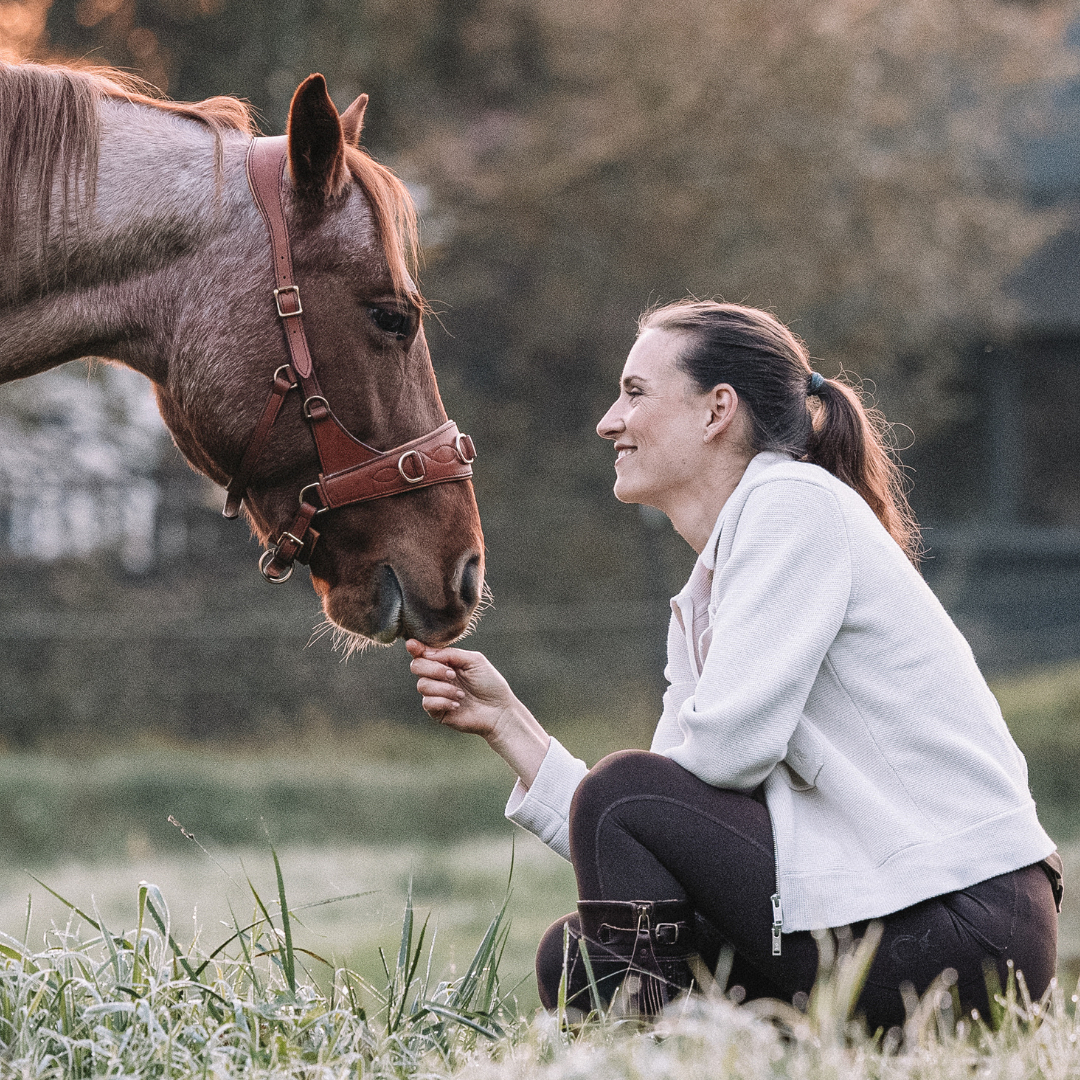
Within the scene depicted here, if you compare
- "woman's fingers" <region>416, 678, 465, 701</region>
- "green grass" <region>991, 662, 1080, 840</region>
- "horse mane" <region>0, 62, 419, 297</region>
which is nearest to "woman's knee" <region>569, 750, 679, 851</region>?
"woman's fingers" <region>416, 678, 465, 701</region>

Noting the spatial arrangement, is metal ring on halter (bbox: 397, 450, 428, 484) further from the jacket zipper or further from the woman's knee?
the jacket zipper

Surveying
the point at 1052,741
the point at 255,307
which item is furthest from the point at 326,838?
the point at 255,307

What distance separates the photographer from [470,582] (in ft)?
8.84

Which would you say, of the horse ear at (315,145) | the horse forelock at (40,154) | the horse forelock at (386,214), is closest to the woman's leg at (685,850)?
the horse forelock at (386,214)

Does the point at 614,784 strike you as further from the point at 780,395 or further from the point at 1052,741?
the point at 1052,741

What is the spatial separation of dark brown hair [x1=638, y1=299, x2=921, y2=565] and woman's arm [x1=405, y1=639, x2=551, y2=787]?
2.29 ft

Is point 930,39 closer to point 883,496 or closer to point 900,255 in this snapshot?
point 900,255

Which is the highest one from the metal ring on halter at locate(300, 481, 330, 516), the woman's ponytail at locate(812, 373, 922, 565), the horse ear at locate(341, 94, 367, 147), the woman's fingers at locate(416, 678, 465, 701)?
the horse ear at locate(341, 94, 367, 147)

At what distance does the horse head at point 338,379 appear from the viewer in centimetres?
257

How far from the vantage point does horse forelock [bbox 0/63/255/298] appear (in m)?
2.46

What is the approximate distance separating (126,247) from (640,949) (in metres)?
1.59

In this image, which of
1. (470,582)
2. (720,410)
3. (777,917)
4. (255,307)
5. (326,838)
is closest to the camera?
(777,917)

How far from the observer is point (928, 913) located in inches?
82.7

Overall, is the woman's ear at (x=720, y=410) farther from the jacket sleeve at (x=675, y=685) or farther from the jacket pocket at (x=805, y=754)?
the jacket pocket at (x=805, y=754)
